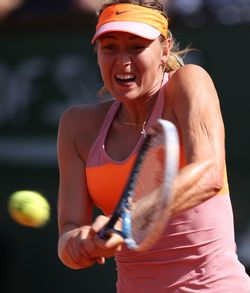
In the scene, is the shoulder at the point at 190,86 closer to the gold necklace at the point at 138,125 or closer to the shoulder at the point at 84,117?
the gold necklace at the point at 138,125

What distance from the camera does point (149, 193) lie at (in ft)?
10.2

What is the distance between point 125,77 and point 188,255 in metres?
0.75

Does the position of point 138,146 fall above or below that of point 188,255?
above

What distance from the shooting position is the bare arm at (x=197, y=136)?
3.06 metres

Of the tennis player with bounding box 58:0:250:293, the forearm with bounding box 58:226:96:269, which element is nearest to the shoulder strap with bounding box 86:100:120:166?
the tennis player with bounding box 58:0:250:293

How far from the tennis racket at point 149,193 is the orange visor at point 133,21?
1.94ft

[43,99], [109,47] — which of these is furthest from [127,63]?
[43,99]

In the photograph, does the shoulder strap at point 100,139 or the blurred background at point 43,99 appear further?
the blurred background at point 43,99

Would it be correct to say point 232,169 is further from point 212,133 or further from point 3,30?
point 212,133

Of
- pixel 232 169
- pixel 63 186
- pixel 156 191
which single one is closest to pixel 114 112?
pixel 63 186

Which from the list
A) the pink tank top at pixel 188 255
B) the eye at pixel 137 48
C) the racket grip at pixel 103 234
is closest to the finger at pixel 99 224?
the racket grip at pixel 103 234

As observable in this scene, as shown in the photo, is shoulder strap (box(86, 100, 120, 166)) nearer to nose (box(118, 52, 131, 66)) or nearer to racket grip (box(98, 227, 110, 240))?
nose (box(118, 52, 131, 66))

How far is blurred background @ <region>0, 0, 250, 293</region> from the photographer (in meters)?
7.11

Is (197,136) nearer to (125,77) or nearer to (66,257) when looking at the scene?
(125,77)
